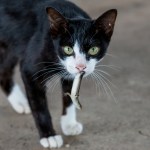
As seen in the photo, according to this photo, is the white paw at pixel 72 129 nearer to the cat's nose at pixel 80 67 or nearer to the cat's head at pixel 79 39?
the cat's head at pixel 79 39

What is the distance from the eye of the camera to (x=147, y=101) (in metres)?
4.54

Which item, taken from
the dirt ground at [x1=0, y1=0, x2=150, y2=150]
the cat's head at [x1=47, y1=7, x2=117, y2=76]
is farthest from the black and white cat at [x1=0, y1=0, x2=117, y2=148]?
the dirt ground at [x1=0, y1=0, x2=150, y2=150]

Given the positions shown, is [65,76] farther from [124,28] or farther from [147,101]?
[124,28]

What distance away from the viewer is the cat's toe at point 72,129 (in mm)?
4004

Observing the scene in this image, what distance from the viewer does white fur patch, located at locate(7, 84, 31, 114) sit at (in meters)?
4.39

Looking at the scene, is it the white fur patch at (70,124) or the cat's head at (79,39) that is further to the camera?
the white fur patch at (70,124)

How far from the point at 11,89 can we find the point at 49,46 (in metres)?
0.91

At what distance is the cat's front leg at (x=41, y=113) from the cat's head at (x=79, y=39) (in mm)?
295

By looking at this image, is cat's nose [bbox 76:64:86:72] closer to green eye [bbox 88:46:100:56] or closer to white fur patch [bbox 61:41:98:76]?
white fur patch [bbox 61:41:98:76]

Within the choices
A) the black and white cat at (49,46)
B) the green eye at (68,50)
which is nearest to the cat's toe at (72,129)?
the black and white cat at (49,46)

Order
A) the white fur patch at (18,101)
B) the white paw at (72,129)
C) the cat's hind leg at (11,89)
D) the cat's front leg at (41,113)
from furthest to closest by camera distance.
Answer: the white fur patch at (18,101)
the cat's hind leg at (11,89)
the white paw at (72,129)
the cat's front leg at (41,113)

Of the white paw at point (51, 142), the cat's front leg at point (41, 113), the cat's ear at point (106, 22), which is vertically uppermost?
the cat's ear at point (106, 22)

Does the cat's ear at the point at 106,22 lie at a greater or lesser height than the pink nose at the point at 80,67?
greater

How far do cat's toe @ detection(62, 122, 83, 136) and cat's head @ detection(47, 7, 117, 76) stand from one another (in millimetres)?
533
